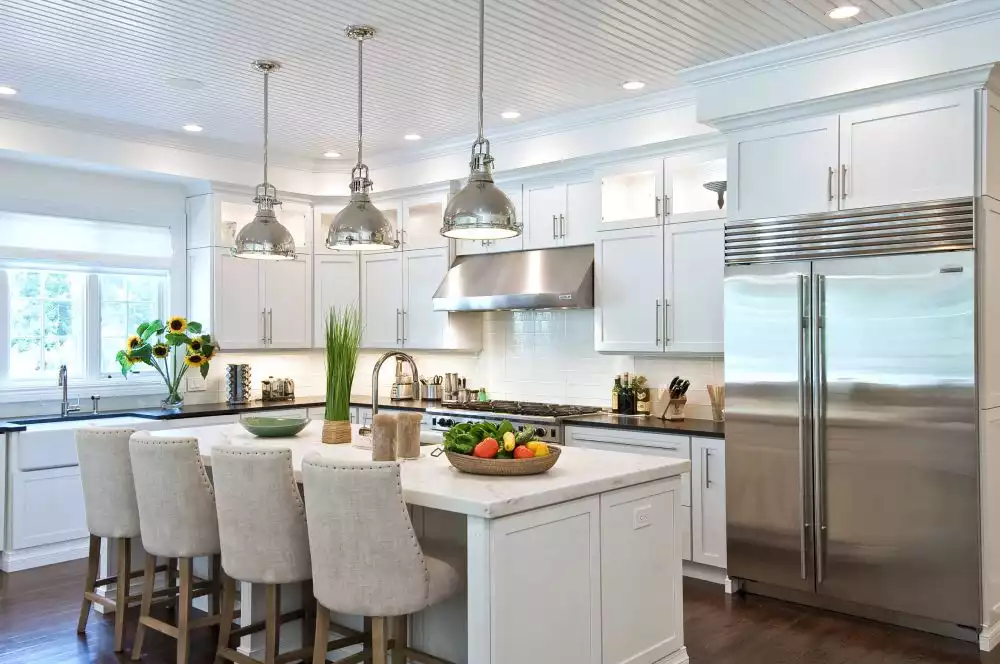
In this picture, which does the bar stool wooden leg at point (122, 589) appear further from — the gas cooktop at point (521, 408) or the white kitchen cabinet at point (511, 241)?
the white kitchen cabinet at point (511, 241)

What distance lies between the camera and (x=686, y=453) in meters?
4.82

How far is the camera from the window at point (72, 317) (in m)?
5.87

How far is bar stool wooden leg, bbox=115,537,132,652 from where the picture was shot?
12.3 ft

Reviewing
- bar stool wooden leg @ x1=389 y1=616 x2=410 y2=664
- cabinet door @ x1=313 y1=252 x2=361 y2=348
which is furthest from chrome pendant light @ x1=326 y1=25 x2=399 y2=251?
cabinet door @ x1=313 y1=252 x2=361 y2=348

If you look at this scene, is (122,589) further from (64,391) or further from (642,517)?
(64,391)

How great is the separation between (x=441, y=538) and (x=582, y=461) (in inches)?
26.0

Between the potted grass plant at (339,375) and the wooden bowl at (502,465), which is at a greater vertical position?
the potted grass plant at (339,375)

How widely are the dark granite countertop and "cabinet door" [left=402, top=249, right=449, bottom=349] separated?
163cm

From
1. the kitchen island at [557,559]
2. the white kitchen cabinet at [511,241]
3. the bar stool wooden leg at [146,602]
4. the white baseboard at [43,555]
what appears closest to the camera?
the kitchen island at [557,559]

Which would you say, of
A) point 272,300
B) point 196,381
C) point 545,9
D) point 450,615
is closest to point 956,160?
point 545,9

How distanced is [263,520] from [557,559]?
1082 millimetres

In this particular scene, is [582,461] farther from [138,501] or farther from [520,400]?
A: [520,400]

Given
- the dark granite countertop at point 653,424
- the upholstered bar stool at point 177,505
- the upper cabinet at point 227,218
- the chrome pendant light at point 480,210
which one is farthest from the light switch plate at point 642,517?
the upper cabinet at point 227,218

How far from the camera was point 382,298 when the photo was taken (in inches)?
274
